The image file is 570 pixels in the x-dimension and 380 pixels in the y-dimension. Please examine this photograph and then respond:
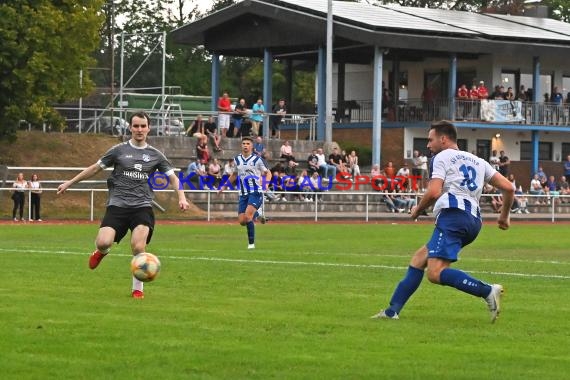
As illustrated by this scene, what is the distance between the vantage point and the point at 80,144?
46906mm

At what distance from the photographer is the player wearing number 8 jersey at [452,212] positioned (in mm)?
12211

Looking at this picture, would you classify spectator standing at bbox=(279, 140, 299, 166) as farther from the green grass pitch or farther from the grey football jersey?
the grey football jersey

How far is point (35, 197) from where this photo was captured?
38.2 m

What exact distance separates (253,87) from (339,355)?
73.8m

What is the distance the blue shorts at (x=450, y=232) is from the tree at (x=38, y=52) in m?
31.1

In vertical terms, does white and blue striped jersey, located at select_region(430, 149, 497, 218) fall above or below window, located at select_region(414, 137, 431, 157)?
above

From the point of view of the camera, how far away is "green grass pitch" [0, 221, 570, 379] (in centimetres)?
926

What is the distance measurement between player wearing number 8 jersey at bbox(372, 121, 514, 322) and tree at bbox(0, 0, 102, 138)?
3094 cm

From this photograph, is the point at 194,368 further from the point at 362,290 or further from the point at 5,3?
the point at 5,3

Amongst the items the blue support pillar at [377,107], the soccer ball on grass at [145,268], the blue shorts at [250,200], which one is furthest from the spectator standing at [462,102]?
the soccer ball on grass at [145,268]

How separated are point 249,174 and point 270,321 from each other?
1460cm

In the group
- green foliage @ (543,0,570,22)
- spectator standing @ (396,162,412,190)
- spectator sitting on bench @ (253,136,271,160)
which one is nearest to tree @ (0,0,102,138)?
spectator sitting on bench @ (253,136,271,160)

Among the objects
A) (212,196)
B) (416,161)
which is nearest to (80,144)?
(212,196)

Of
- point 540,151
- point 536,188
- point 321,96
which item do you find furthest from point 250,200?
point 540,151
